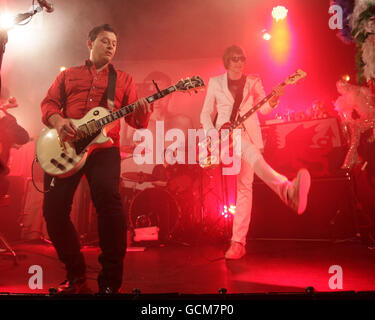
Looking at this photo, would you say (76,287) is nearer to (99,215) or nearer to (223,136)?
(99,215)

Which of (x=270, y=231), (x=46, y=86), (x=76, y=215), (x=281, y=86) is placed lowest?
(x=270, y=231)

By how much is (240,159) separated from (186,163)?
67.9 inches

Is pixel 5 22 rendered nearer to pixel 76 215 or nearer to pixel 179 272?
pixel 179 272

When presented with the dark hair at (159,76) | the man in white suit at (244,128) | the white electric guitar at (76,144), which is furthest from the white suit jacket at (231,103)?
the dark hair at (159,76)

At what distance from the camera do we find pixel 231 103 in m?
3.92

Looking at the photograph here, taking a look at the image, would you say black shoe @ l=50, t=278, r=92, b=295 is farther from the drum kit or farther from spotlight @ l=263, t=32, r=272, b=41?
spotlight @ l=263, t=32, r=272, b=41

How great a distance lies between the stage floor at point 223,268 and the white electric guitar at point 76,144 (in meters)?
0.96

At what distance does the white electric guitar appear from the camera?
232cm

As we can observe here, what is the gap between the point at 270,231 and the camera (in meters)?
4.78

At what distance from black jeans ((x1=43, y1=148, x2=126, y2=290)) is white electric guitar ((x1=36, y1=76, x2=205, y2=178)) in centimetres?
8

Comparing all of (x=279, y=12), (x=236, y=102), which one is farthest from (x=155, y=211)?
(x=279, y=12)

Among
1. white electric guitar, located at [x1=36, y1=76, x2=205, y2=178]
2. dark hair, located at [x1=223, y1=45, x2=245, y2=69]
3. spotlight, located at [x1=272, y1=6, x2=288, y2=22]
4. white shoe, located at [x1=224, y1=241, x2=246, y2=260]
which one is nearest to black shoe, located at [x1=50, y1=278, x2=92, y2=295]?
white electric guitar, located at [x1=36, y1=76, x2=205, y2=178]

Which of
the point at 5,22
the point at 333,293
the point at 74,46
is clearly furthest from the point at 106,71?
the point at 74,46

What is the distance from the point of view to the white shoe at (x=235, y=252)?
3.38 meters
